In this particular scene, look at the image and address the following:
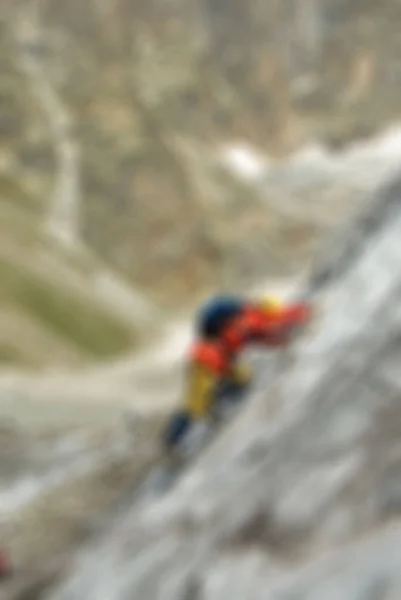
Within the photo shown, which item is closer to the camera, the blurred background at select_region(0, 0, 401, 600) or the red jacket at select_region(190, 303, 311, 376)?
the red jacket at select_region(190, 303, 311, 376)

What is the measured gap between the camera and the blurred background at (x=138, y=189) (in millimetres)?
22000

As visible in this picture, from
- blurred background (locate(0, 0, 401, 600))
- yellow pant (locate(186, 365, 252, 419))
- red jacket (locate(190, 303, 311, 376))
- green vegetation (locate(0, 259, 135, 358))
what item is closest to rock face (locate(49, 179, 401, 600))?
red jacket (locate(190, 303, 311, 376))

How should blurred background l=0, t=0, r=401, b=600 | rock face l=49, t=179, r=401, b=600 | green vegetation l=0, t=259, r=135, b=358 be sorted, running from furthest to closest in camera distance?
green vegetation l=0, t=259, r=135, b=358
blurred background l=0, t=0, r=401, b=600
rock face l=49, t=179, r=401, b=600

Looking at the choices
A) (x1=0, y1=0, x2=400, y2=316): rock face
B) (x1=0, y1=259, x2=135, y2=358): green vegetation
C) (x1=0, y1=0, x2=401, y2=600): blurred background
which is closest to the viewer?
(x1=0, y1=0, x2=401, y2=600): blurred background

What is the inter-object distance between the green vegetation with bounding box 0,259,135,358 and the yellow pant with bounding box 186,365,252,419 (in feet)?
113

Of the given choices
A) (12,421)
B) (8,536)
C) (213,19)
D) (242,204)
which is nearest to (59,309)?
(12,421)

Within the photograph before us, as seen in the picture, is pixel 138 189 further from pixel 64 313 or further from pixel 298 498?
pixel 298 498

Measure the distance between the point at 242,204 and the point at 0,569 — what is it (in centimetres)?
6333

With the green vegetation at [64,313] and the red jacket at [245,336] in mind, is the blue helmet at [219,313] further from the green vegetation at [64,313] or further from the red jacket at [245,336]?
the green vegetation at [64,313]

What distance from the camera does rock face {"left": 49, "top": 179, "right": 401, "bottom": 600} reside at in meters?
5.59

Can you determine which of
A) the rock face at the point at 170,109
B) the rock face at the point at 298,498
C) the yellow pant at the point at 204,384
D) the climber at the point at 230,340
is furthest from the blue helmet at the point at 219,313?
the rock face at the point at 170,109

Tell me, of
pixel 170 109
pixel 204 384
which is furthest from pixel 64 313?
pixel 170 109

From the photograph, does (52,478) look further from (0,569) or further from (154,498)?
(154,498)

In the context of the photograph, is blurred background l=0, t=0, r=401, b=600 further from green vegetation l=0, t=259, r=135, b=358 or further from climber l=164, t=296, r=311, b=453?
climber l=164, t=296, r=311, b=453
